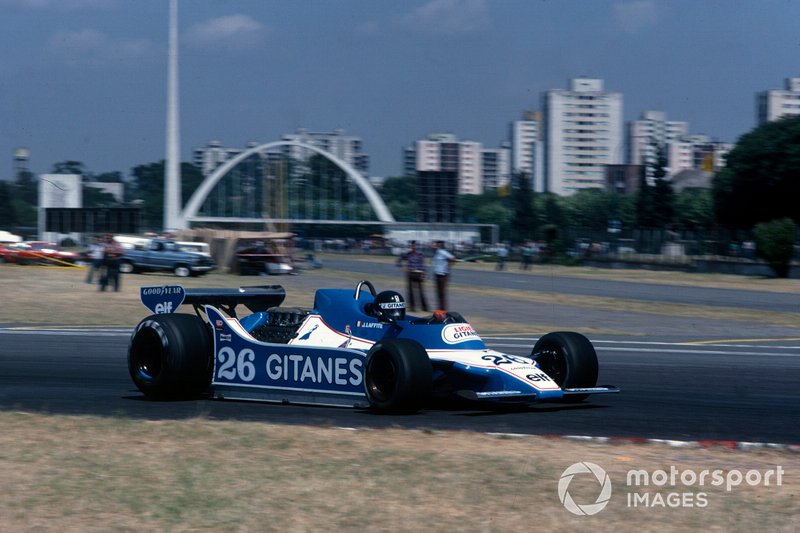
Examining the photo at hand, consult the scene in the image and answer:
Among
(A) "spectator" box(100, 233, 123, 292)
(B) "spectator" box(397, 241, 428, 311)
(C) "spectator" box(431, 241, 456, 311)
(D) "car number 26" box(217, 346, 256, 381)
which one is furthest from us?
(A) "spectator" box(100, 233, 123, 292)

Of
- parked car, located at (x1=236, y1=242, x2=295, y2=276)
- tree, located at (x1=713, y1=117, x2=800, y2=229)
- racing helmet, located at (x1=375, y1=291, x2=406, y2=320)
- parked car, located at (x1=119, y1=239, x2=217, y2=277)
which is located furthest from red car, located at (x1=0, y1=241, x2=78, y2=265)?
tree, located at (x1=713, y1=117, x2=800, y2=229)

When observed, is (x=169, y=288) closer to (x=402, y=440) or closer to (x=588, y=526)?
(x=402, y=440)

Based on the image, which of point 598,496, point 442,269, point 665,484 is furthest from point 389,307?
point 442,269

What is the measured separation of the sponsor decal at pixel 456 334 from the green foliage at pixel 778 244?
38.6m

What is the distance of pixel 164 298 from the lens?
11203mm

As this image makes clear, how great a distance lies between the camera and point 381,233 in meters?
135

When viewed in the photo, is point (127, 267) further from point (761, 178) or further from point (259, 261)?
point (761, 178)

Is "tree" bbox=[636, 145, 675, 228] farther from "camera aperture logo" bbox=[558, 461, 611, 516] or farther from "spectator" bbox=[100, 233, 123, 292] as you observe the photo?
"camera aperture logo" bbox=[558, 461, 611, 516]

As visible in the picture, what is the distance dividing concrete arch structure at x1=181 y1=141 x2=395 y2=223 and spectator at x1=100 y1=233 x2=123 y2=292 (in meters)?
79.2

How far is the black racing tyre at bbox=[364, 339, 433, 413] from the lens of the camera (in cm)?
932

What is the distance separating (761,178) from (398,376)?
2525 inches

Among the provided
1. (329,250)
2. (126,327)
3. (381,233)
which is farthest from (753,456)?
(381,233)

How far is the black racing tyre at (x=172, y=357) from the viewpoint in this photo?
10.5 metres

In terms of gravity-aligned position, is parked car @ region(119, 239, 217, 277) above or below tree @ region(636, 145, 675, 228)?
below
